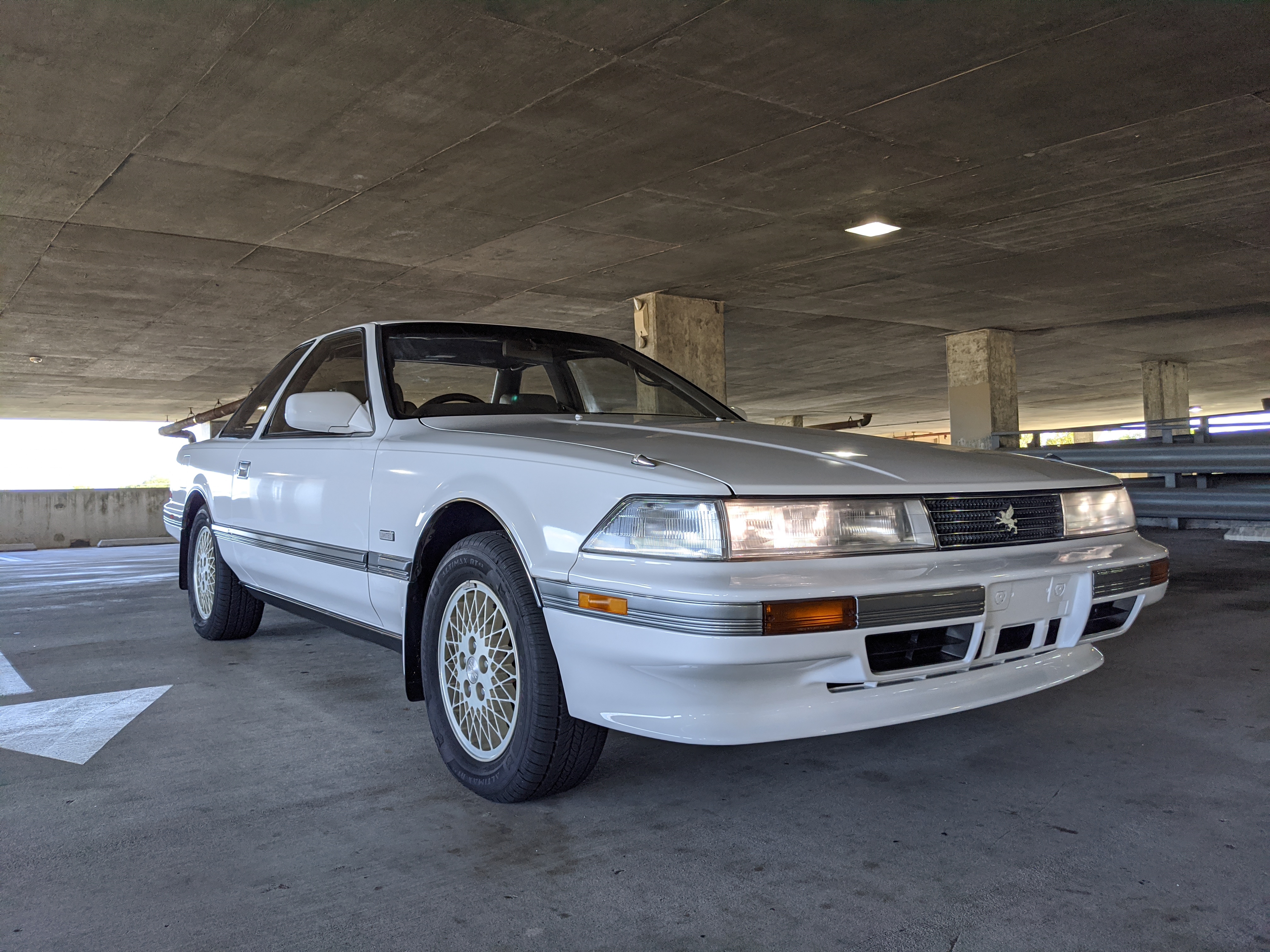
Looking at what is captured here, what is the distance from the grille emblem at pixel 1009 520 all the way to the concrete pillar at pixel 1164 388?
2122 cm

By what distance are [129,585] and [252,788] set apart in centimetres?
626

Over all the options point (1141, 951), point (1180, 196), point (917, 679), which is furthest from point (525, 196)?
point (1141, 951)

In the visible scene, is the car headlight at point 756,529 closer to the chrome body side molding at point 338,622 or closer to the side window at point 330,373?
the chrome body side molding at point 338,622

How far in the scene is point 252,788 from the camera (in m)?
2.70

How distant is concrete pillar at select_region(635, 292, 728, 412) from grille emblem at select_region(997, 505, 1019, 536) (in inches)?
390

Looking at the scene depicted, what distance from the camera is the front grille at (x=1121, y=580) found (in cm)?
265

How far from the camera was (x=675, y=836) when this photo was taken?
2299 mm

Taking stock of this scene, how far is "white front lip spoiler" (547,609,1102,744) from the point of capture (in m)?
2.12

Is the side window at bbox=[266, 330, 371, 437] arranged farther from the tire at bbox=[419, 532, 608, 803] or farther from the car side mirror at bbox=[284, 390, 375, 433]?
the tire at bbox=[419, 532, 608, 803]

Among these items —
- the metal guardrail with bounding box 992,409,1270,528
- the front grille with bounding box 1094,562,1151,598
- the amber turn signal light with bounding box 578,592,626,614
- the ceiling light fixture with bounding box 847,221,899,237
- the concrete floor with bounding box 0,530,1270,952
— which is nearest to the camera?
the concrete floor with bounding box 0,530,1270,952

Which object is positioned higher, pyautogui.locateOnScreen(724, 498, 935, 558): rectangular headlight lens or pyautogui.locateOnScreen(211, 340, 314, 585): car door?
pyautogui.locateOnScreen(211, 340, 314, 585): car door

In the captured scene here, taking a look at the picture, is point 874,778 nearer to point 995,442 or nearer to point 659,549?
point 659,549

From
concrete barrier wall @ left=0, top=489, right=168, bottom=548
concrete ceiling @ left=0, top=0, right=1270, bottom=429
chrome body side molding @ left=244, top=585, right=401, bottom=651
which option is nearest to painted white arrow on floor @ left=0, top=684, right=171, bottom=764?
chrome body side molding @ left=244, top=585, right=401, bottom=651

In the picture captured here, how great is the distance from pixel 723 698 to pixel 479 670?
854 millimetres
